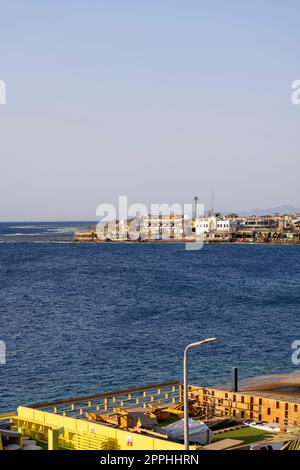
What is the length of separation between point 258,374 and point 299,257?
498 ft

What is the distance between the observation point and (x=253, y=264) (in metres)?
170

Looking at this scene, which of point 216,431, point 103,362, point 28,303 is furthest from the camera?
point 28,303

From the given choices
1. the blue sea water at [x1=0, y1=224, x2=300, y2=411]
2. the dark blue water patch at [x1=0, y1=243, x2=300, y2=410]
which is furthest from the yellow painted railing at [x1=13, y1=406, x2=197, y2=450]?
the dark blue water patch at [x1=0, y1=243, x2=300, y2=410]

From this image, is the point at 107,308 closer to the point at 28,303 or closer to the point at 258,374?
the point at 28,303

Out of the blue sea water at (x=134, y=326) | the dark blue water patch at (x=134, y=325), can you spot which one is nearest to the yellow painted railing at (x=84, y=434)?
the blue sea water at (x=134, y=326)

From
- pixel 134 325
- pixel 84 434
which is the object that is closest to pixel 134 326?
pixel 134 325

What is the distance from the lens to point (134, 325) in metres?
75.5

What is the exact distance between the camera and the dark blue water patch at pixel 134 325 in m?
51.1

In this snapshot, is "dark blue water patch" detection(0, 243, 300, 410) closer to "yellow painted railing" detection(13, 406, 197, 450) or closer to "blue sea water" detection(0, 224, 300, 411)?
"blue sea water" detection(0, 224, 300, 411)

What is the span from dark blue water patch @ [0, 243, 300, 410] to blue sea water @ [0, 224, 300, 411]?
11cm

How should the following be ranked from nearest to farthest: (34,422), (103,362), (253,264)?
(34,422)
(103,362)
(253,264)

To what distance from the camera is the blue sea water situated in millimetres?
51062
